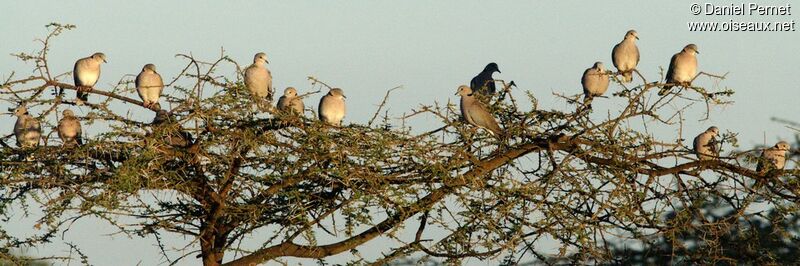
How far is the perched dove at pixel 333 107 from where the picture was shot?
9617 millimetres

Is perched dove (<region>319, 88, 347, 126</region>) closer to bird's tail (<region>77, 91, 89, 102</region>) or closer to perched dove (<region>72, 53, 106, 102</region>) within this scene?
bird's tail (<region>77, 91, 89, 102</region>)

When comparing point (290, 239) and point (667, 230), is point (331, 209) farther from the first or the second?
point (667, 230)

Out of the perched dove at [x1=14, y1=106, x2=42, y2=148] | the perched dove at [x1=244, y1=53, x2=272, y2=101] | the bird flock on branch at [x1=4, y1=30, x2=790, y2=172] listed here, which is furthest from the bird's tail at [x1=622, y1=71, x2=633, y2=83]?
the perched dove at [x1=14, y1=106, x2=42, y2=148]

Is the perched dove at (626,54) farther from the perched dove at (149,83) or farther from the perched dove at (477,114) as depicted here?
the perched dove at (149,83)

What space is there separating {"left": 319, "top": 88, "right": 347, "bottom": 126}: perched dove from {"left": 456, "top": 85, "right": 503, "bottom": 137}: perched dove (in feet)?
3.22

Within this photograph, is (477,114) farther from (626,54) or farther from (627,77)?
(626,54)

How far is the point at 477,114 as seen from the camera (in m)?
Result: 8.48

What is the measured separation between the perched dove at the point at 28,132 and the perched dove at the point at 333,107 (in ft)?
6.90

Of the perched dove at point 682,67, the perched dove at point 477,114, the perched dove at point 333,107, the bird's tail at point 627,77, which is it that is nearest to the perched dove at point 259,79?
the perched dove at point 333,107

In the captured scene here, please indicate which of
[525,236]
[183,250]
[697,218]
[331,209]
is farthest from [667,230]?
[183,250]

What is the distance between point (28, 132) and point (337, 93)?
2316 mm

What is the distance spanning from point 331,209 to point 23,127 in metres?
2.54

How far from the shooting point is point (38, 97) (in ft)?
27.3

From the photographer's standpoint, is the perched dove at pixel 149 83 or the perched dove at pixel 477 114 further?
the perched dove at pixel 149 83
